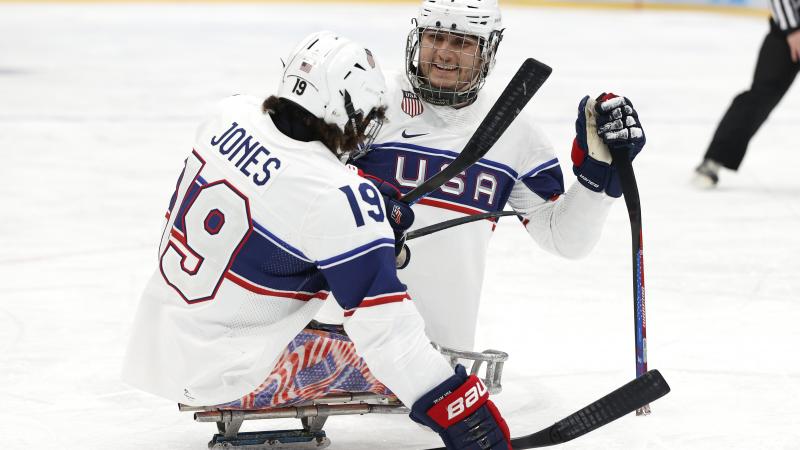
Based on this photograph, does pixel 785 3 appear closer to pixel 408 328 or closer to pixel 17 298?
pixel 17 298

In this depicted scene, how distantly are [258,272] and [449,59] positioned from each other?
81cm

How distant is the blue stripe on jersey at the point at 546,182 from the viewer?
2.74 meters

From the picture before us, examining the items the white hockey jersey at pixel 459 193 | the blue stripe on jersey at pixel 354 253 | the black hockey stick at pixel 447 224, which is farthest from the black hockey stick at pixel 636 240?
the blue stripe on jersey at pixel 354 253

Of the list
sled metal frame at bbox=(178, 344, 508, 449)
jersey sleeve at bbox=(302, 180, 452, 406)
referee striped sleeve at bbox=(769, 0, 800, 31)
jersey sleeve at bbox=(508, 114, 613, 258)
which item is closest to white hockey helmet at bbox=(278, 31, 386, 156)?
jersey sleeve at bbox=(302, 180, 452, 406)

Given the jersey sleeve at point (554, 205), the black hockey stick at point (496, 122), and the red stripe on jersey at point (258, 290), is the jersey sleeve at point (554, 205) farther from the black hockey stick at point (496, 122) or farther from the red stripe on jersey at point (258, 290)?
the red stripe on jersey at point (258, 290)

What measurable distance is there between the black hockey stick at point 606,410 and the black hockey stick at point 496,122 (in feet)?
1.77

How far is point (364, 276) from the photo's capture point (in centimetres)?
200

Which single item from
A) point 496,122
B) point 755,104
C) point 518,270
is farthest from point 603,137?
point 755,104

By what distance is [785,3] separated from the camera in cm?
496

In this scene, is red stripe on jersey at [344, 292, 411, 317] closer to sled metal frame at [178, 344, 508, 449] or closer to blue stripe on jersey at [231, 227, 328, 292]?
blue stripe on jersey at [231, 227, 328, 292]

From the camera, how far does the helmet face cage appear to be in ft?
8.87

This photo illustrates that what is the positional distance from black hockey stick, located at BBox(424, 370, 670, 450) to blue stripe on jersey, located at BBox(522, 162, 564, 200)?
26.8 inches

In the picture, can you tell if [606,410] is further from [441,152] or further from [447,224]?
[441,152]

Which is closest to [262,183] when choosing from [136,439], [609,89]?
[136,439]
